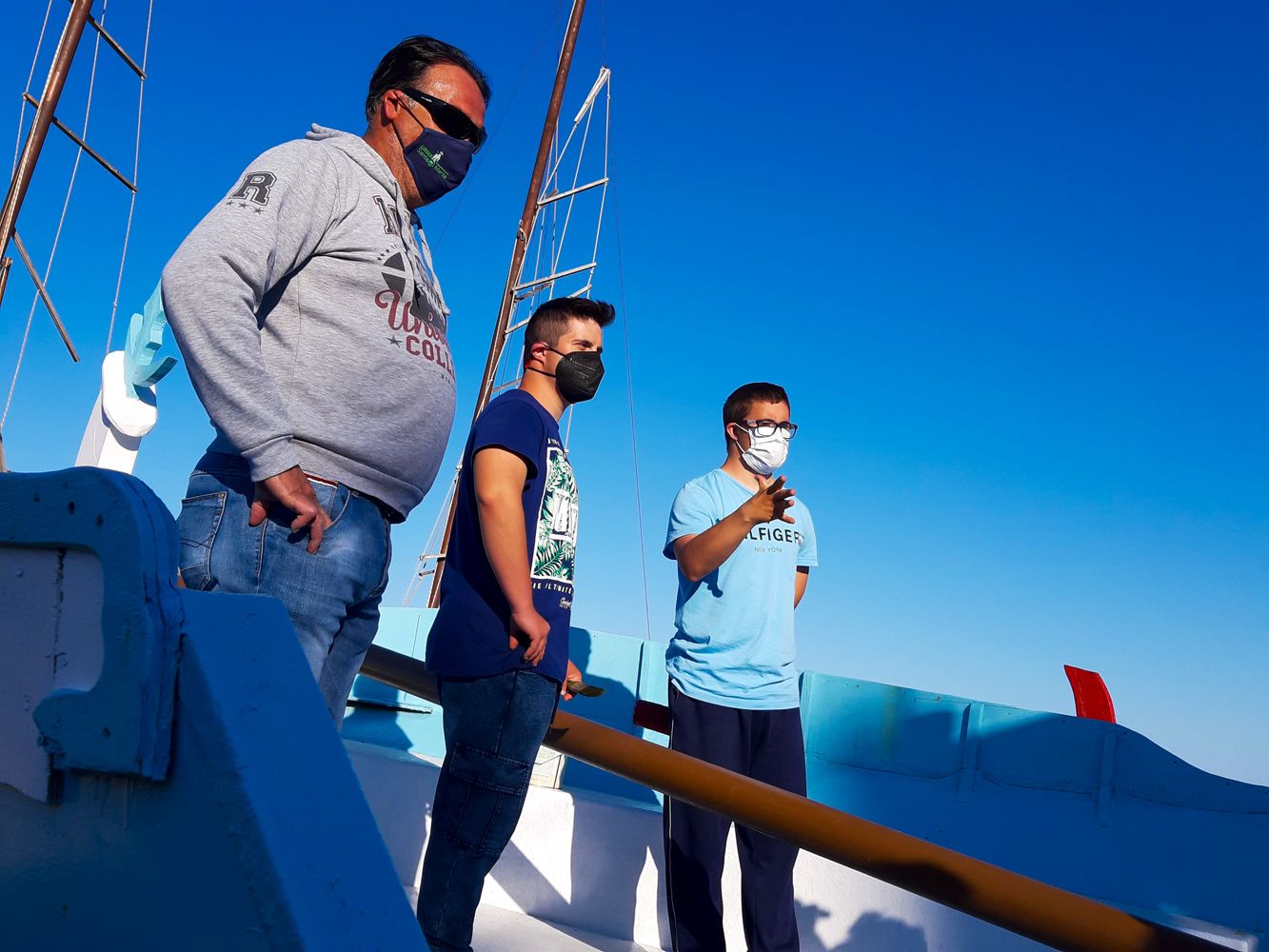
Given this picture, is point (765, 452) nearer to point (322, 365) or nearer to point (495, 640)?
point (495, 640)

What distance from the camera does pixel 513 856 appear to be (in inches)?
150

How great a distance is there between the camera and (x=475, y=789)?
2.05 m

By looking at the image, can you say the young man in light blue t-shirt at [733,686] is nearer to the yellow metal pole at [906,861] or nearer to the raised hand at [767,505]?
the raised hand at [767,505]

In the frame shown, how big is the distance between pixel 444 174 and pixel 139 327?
21.5 ft

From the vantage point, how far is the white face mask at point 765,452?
3404mm

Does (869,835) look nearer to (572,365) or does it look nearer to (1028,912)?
(1028,912)

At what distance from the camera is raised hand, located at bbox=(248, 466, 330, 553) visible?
161 centimetres

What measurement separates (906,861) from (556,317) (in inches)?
60.9

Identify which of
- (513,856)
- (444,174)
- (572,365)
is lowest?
(513,856)

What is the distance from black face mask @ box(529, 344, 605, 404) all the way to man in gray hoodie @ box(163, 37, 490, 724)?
53 centimetres

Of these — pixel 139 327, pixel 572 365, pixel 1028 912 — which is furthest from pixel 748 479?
pixel 139 327

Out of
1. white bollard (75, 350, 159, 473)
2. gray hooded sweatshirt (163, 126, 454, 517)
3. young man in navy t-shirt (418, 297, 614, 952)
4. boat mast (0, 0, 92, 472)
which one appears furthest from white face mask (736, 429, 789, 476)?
boat mast (0, 0, 92, 472)

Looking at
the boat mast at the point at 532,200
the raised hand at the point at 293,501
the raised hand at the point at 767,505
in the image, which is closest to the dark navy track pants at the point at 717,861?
the raised hand at the point at 767,505

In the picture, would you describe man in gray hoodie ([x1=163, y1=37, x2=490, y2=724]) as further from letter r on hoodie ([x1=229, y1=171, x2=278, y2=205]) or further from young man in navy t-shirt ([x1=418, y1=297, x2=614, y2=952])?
young man in navy t-shirt ([x1=418, y1=297, x2=614, y2=952])
